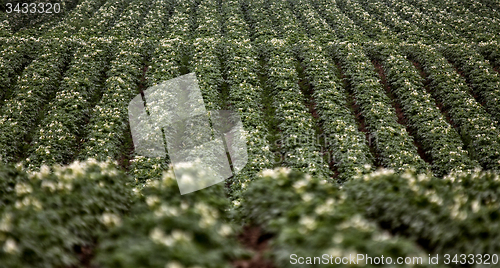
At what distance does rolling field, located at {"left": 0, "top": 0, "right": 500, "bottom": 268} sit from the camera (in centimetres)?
478

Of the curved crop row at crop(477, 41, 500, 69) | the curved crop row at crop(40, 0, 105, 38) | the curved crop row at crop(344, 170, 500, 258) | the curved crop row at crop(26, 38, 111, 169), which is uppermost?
the curved crop row at crop(344, 170, 500, 258)

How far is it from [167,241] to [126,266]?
56 centimetres

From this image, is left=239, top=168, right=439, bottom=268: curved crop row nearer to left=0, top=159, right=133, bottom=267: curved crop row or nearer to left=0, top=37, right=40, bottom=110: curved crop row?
left=0, top=159, right=133, bottom=267: curved crop row

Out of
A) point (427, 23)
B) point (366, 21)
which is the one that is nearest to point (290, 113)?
point (366, 21)

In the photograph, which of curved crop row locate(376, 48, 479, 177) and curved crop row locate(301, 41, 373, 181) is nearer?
curved crop row locate(301, 41, 373, 181)

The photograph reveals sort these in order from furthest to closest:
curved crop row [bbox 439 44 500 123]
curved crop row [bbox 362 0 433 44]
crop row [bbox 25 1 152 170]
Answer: curved crop row [bbox 362 0 433 44]
curved crop row [bbox 439 44 500 123]
crop row [bbox 25 1 152 170]

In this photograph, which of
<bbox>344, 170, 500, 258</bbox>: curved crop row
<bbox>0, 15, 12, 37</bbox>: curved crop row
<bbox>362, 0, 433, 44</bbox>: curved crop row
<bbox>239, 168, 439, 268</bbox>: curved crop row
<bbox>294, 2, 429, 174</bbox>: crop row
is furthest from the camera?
<bbox>362, 0, 433, 44</bbox>: curved crop row

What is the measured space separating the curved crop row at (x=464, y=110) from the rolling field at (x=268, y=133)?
8 cm

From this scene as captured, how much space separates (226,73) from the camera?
18.5 meters

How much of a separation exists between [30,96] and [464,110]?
2229 cm

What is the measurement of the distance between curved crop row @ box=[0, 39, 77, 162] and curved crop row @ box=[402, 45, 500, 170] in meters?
20.5

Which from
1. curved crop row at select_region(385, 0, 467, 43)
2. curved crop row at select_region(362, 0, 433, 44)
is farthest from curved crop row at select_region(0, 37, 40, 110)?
curved crop row at select_region(385, 0, 467, 43)

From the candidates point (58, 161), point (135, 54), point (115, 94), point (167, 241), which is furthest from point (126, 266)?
point (135, 54)

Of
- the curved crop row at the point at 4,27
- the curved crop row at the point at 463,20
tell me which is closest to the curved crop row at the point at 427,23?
the curved crop row at the point at 463,20
